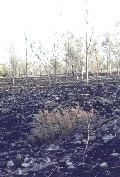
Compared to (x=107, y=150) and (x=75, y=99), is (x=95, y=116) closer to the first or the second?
(x=107, y=150)

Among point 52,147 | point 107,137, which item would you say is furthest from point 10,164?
point 107,137

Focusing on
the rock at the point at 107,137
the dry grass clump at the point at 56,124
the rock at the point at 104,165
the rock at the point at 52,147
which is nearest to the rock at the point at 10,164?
the rock at the point at 52,147

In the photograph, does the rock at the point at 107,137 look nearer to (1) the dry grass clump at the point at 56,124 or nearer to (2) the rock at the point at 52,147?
(2) the rock at the point at 52,147

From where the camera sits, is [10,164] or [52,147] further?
[52,147]

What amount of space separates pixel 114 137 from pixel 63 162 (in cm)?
273

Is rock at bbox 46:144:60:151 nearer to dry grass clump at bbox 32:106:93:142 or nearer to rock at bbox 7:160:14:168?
dry grass clump at bbox 32:106:93:142

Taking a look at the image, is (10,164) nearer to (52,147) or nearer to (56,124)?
(52,147)

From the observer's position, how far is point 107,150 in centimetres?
1530

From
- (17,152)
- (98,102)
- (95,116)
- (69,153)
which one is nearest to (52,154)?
(69,153)

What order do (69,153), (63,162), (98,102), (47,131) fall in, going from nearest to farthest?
(63,162) < (69,153) < (47,131) < (98,102)

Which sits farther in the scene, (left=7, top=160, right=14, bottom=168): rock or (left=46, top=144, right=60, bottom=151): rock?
(left=46, top=144, right=60, bottom=151): rock

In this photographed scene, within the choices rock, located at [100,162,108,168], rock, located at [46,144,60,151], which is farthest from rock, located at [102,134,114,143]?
rock, located at [100,162,108,168]

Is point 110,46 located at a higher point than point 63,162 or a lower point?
higher

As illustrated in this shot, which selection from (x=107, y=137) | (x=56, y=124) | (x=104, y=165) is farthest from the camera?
(x=56, y=124)
